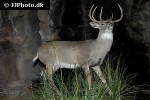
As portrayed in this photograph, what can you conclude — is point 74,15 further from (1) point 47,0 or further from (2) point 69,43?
(2) point 69,43

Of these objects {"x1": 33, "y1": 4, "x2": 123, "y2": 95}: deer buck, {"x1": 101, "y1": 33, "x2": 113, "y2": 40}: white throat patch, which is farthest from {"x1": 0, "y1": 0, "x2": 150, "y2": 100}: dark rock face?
{"x1": 101, "y1": 33, "x2": 113, "y2": 40}: white throat patch

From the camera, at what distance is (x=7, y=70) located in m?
7.91

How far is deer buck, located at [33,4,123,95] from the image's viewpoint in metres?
6.64

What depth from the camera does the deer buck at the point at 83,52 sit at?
664cm

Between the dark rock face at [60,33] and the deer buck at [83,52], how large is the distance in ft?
3.53

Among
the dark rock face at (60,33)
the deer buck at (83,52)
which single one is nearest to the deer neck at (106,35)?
the deer buck at (83,52)

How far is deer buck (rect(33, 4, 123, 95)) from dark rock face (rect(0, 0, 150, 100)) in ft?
3.53

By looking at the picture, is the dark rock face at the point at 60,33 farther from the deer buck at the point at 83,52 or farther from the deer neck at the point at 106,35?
the deer neck at the point at 106,35

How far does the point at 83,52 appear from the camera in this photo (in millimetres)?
6781

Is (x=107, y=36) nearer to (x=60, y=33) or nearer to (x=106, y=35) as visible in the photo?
(x=106, y=35)

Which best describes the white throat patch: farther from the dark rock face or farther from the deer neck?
the dark rock face

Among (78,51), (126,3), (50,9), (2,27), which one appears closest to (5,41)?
(2,27)

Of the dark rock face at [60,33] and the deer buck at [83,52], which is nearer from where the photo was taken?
the deer buck at [83,52]

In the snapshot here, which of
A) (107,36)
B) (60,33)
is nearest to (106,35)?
(107,36)
